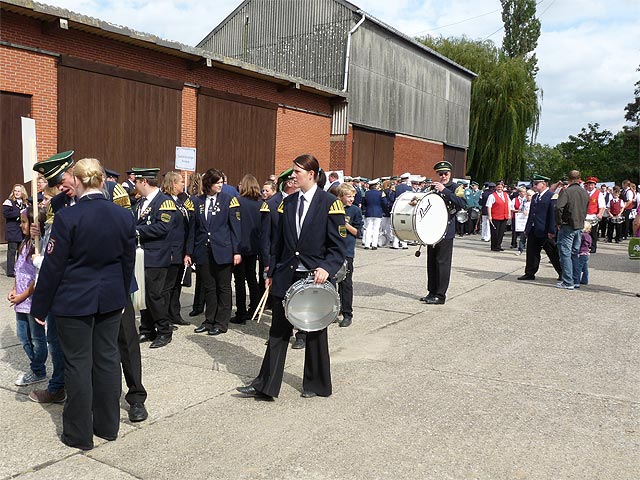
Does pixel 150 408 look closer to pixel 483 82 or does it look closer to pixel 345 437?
pixel 345 437

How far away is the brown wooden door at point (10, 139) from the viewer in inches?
553

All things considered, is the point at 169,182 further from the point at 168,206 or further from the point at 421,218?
the point at 421,218

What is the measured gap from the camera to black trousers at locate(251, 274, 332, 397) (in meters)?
5.05

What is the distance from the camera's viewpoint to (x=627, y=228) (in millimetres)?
24719

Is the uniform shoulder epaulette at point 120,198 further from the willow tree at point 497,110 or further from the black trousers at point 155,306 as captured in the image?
the willow tree at point 497,110

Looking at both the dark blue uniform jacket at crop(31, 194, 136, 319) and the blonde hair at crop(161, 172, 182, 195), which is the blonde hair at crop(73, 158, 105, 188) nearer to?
the dark blue uniform jacket at crop(31, 194, 136, 319)

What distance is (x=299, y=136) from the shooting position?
24.3m

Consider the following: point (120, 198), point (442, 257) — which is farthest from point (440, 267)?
point (120, 198)

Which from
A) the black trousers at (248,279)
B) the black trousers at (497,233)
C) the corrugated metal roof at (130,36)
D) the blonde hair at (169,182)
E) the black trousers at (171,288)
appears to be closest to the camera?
the blonde hair at (169,182)

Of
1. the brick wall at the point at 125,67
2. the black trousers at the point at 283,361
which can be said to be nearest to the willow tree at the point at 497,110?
the brick wall at the point at 125,67

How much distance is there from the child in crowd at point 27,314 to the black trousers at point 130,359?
79 cm

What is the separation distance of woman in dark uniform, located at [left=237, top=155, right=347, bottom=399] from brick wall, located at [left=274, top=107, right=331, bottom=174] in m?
18.2

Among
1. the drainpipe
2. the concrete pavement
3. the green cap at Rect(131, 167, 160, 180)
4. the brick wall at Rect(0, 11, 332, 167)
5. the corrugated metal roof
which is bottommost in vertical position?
the concrete pavement

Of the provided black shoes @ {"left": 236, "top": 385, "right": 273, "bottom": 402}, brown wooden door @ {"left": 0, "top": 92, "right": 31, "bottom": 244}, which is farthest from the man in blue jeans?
brown wooden door @ {"left": 0, "top": 92, "right": 31, "bottom": 244}
